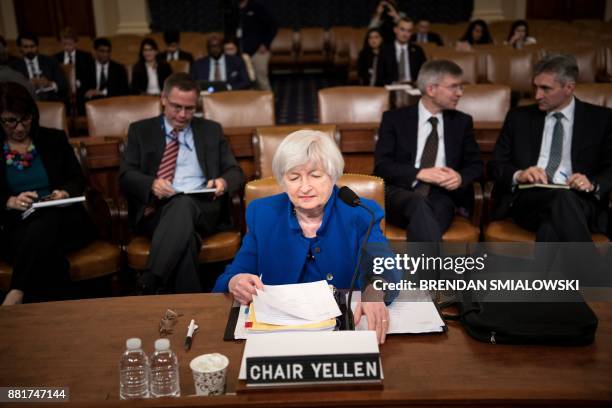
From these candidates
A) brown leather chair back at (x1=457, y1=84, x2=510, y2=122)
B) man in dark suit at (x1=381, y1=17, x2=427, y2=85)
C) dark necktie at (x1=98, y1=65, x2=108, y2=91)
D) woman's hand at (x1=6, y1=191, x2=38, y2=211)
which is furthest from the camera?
dark necktie at (x1=98, y1=65, x2=108, y2=91)

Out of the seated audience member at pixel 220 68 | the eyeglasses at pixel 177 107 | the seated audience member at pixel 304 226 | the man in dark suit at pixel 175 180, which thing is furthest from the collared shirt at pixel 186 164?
the seated audience member at pixel 220 68

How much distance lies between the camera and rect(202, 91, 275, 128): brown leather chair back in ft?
14.3

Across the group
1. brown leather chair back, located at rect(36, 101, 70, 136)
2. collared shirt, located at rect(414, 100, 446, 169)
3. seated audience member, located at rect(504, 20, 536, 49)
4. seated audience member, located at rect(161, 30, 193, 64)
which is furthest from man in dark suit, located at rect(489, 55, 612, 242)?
seated audience member, located at rect(161, 30, 193, 64)

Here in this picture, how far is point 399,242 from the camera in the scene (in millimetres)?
3166

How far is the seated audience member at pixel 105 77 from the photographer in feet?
21.9

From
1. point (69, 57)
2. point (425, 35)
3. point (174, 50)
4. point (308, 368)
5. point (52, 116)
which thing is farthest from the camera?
point (425, 35)

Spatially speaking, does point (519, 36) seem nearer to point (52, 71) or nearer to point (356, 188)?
point (52, 71)

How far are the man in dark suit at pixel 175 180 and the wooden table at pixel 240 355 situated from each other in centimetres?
120

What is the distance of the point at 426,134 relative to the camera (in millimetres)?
3607

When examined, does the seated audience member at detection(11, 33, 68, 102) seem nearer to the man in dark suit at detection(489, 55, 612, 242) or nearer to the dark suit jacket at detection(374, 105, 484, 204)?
the dark suit jacket at detection(374, 105, 484, 204)

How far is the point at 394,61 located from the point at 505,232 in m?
3.87

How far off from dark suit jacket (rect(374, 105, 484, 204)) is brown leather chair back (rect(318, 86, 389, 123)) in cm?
78

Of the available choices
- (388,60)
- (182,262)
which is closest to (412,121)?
(182,262)

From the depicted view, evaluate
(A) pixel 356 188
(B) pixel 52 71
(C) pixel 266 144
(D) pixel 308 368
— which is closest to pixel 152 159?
(C) pixel 266 144
